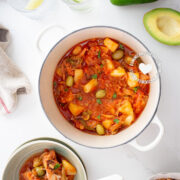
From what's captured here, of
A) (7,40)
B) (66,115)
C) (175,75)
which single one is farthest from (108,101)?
(7,40)

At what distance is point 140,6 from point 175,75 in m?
0.56

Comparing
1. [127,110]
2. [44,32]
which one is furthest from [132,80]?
[44,32]

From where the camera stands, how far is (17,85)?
2.00m

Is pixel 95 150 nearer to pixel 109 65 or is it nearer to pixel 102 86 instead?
pixel 102 86

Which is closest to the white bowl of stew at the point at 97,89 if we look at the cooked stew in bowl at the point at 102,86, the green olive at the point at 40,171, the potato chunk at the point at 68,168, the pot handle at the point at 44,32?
the cooked stew in bowl at the point at 102,86

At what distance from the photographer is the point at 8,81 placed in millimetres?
2010

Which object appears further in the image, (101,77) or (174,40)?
(101,77)

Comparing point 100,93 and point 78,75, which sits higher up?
point 78,75

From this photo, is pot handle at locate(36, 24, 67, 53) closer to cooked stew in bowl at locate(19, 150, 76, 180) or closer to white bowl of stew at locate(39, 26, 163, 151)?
white bowl of stew at locate(39, 26, 163, 151)

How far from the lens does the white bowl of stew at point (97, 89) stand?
189cm

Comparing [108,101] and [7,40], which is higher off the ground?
[7,40]

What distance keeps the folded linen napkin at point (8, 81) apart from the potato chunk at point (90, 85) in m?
0.43

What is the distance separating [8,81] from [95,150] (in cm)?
82

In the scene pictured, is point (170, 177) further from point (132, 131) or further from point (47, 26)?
point (47, 26)
